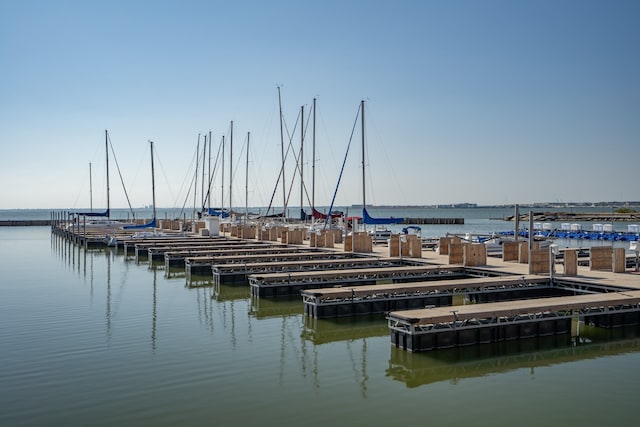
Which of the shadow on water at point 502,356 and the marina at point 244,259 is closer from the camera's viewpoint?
the shadow on water at point 502,356

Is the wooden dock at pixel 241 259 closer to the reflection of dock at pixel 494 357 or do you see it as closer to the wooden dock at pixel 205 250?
the wooden dock at pixel 205 250

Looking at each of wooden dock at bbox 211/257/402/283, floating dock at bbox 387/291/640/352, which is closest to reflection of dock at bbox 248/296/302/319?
wooden dock at bbox 211/257/402/283

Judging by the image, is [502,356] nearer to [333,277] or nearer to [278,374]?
[278,374]

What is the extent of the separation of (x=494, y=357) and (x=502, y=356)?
232 millimetres

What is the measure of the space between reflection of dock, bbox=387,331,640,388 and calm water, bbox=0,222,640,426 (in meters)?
0.05

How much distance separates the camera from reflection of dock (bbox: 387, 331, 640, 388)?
13.4 meters

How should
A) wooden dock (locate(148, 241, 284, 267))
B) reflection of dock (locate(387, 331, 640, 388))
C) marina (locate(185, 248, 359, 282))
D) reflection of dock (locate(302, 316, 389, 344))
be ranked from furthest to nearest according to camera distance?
wooden dock (locate(148, 241, 284, 267)), marina (locate(185, 248, 359, 282)), reflection of dock (locate(302, 316, 389, 344)), reflection of dock (locate(387, 331, 640, 388))

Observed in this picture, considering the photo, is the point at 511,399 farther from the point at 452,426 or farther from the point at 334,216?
the point at 334,216

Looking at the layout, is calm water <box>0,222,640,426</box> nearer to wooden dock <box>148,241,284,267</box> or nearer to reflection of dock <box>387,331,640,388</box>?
reflection of dock <box>387,331,640,388</box>

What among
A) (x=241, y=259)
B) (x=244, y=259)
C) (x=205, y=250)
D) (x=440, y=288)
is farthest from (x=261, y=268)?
(x=205, y=250)

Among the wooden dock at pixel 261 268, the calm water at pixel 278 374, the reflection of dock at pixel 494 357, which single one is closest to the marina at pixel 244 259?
the wooden dock at pixel 261 268

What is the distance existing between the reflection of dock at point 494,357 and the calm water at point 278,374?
0.05 meters

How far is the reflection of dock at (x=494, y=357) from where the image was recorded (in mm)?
13438

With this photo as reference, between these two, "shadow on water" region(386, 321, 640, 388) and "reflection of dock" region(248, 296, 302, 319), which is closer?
"shadow on water" region(386, 321, 640, 388)
